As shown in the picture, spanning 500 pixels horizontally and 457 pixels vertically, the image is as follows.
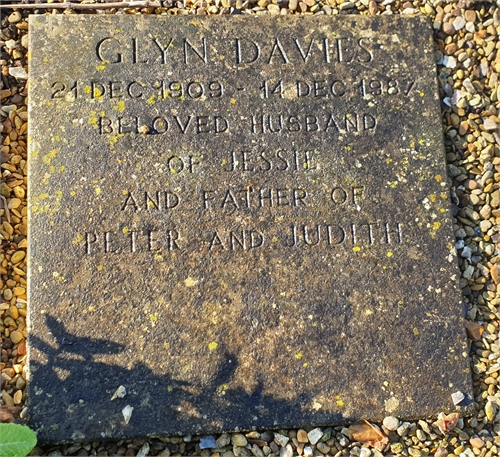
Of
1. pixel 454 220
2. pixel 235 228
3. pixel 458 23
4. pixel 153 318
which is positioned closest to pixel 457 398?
pixel 454 220

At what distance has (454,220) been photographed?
311 cm

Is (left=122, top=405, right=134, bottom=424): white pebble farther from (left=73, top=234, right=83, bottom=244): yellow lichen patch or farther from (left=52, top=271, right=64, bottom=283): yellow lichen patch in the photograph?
(left=73, top=234, right=83, bottom=244): yellow lichen patch

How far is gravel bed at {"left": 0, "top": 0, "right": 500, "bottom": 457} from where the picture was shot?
107 inches

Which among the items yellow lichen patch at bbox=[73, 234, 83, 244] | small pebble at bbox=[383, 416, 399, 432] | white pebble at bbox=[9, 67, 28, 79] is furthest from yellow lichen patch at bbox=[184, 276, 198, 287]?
white pebble at bbox=[9, 67, 28, 79]

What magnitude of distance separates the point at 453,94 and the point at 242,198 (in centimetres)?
143

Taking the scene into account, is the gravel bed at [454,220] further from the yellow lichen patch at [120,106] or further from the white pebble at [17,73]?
the yellow lichen patch at [120,106]

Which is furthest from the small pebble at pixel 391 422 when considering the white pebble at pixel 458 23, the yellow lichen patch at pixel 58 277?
the white pebble at pixel 458 23

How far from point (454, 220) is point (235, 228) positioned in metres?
1.23

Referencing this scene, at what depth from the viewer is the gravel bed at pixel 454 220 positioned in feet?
8.92

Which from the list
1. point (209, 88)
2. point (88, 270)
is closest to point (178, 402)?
point (88, 270)

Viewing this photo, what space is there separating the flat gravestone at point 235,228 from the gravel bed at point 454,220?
0.41ft

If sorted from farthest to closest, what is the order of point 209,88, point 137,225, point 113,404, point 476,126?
point 476,126
point 209,88
point 137,225
point 113,404

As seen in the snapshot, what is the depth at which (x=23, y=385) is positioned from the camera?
2756 millimetres

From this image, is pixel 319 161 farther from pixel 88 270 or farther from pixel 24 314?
pixel 24 314
